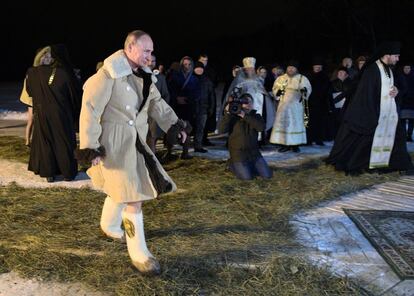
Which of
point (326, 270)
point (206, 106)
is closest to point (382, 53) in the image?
point (206, 106)

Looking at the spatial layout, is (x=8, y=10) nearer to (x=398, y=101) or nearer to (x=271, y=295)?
(x=398, y=101)

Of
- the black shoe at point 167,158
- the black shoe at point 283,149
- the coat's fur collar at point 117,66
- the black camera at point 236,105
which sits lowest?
the black shoe at point 167,158

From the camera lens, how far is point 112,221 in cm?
480

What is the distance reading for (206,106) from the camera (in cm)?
938

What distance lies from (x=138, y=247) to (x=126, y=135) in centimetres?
89

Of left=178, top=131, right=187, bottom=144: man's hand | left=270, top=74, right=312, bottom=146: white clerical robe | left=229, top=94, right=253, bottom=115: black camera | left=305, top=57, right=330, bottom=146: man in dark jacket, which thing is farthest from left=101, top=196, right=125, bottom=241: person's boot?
left=305, top=57, right=330, bottom=146: man in dark jacket

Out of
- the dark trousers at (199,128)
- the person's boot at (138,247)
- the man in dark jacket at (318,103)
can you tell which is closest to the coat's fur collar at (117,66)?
the person's boot at (138,247)

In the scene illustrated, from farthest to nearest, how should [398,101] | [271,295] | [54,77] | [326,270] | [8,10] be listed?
[8,10] → [398,101] → [54,77] → [326,270] → [271,295]

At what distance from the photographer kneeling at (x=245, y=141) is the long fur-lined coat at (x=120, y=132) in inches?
134

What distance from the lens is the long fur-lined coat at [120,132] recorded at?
3881mm

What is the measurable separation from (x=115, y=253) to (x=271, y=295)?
1430 millimetres

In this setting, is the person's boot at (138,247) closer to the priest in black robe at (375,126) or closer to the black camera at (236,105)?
the black camera at (236,105)

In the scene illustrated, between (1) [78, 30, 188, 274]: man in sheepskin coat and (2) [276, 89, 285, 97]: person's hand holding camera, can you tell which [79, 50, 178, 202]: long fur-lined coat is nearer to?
(1) [78, 30, 188, 274]: man in sheepskin coat

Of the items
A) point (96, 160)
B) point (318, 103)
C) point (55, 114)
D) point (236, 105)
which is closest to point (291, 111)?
point (318, 103)
